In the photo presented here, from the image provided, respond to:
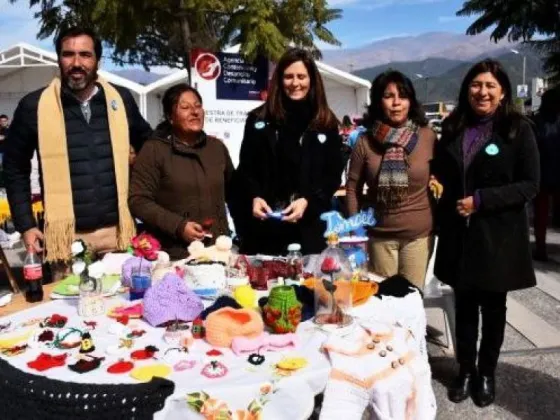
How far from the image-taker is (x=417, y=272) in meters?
3.00

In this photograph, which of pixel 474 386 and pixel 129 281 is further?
pixel 474 386

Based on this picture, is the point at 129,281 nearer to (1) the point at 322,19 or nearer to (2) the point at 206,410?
(2) the point at 206,410

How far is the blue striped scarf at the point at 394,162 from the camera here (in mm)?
2875

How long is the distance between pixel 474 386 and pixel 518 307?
202 centimetres

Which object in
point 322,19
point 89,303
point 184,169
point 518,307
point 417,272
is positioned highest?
point 322,19

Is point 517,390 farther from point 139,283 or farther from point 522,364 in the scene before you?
point 139,283

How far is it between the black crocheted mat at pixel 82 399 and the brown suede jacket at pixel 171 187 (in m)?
1.28

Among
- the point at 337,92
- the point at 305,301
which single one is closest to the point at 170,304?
the point at 305,301

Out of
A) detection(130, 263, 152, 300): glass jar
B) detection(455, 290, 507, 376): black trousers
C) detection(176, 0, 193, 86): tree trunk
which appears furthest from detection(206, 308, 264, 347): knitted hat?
detection(176, 0, 193, 86): tree trunk

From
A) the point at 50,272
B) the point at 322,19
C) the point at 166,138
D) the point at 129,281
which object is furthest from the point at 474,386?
the point at 322,19

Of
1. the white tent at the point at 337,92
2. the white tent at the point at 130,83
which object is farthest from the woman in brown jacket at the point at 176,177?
the white tent at the point at 337,92

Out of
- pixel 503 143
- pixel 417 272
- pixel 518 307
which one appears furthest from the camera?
pixel 518 307

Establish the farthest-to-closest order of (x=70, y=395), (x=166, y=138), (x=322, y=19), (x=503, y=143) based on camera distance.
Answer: (x=322, y=19) → (x=166, y=138) → (x=503, y=143) → (x=70, y=395)

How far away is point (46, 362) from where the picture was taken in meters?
1.66
